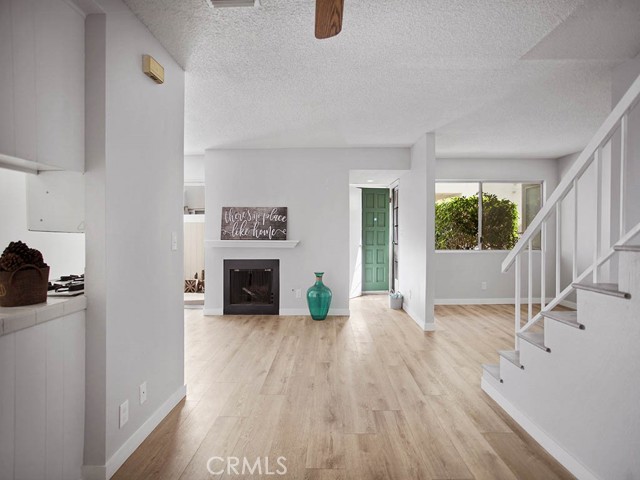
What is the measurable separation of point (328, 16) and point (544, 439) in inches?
96.5

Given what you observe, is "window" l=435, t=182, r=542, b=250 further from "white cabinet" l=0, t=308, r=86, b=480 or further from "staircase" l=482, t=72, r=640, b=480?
"white cabinet" l=0, t=308, r=86, b=480

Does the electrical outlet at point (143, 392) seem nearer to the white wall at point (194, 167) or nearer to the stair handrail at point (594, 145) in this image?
the stair handrail at point (594, 145)

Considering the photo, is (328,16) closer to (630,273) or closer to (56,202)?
(56,202)

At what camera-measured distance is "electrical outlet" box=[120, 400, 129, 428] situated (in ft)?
6.49

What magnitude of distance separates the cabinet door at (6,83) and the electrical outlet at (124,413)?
133 centimetres

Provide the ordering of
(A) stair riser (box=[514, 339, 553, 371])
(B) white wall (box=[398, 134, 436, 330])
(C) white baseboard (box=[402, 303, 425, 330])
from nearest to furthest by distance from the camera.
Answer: (A) stair riser (box=[514, 339, 553, 371]) → (B) white wall (box=[398, 134, 436, 330]) → (C) white baseboard (box=[402, 303, 425, 330])

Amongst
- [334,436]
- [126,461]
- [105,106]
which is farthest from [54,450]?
[105,106]

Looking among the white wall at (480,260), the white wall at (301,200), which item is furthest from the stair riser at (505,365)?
the white wall at (480,260)

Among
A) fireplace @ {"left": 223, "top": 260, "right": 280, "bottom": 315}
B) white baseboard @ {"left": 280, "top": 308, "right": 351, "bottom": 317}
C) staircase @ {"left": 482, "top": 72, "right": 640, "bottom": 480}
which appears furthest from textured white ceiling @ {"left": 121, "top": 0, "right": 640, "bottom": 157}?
white baseboard @ {"left": 280, "top": 308, "right": 351, "bottom": 317}

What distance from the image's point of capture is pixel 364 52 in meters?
2.58

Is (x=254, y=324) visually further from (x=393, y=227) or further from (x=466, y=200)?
(x=466, y=200)

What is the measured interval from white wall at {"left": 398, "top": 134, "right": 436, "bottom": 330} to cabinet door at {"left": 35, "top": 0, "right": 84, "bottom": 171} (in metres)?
3.82

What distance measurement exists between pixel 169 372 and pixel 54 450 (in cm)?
95

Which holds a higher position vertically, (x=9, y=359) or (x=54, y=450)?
(x=9, y=359)
